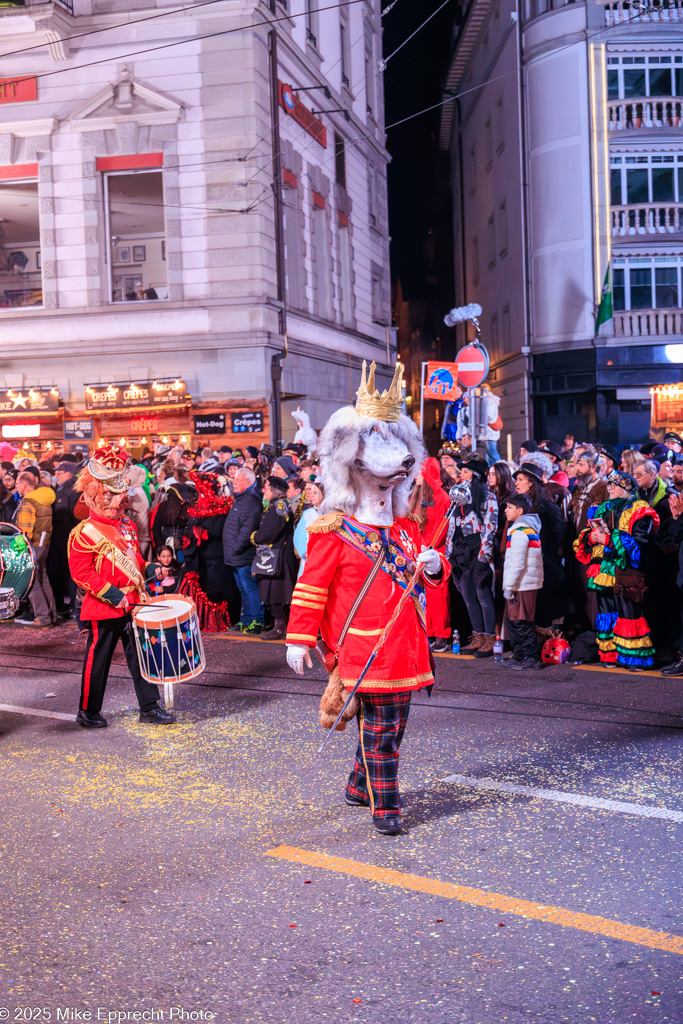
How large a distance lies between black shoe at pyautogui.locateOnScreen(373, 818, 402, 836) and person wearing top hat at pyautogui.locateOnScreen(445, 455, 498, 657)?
14.1 feet

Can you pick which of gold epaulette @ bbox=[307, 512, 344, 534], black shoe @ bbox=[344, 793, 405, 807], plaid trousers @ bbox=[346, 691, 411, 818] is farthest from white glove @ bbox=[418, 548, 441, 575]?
black shoe @ bbox=[344, 793, 405, 807]

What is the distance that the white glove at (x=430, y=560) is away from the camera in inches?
208

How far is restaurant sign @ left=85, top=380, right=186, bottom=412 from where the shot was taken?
2261 cm

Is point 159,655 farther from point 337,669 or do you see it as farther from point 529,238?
point 529,238

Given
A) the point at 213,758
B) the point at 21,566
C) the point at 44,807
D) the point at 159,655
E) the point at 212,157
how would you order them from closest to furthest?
the point at 44,807
the point at 213,758
the point at 159,655
the point at 21,566
the point at 212,157

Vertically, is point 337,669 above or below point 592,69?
below

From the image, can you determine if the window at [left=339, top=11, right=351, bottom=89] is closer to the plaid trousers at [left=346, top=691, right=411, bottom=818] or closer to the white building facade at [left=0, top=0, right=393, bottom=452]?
the white building facade at [left=0, top=0, right=393, bottom=452]

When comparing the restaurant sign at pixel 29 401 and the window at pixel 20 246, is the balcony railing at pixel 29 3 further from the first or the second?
the restaurant sign at pixel 29 401

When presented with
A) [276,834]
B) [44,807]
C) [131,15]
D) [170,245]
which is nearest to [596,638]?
[276,834]

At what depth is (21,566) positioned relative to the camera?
28.8 ft

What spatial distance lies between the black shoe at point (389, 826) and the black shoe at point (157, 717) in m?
2.65

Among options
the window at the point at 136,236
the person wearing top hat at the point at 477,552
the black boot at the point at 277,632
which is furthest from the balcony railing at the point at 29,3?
the person wearing top hat at the point at 477,552

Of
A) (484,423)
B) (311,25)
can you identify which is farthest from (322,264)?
(484,423)

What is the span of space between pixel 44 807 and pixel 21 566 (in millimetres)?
3512
